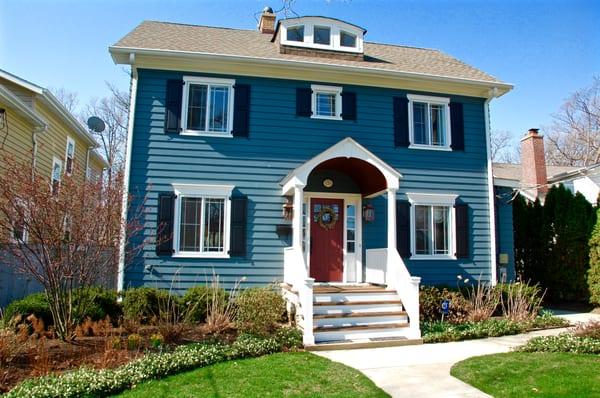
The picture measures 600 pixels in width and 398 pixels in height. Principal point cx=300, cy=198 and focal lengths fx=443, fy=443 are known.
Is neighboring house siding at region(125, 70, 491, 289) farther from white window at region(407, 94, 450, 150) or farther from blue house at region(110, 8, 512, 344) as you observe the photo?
white window at region(407, 94, 450, 150)

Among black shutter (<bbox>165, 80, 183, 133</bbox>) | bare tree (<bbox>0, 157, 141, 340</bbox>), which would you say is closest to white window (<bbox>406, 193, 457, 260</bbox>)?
black shutter (<bbox>165, 80, 183, 133</bbox>)

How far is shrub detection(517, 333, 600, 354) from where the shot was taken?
21.8 feet

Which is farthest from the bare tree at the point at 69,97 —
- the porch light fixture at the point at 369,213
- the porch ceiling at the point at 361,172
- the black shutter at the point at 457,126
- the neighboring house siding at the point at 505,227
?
the neighboring house siding at the point at 505,227

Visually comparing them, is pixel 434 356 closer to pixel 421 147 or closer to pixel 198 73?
pixel 421 147

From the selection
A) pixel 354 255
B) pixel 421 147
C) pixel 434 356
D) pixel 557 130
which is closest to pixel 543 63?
pixel 421 147

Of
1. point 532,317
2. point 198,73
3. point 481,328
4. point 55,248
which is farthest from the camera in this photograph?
point 198,73

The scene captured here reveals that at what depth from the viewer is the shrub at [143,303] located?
831 centimetres

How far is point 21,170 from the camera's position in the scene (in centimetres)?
696

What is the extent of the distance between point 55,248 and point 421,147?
824 centimetres

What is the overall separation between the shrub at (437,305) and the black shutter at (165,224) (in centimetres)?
544

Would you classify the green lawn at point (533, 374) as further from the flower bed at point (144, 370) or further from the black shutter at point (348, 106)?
the black shutter at point (348, 106)

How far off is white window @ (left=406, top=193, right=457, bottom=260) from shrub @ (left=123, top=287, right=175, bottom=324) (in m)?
5.86

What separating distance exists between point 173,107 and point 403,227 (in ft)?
19.7

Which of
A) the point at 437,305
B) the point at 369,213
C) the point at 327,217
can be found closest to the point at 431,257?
the point at 437,305
